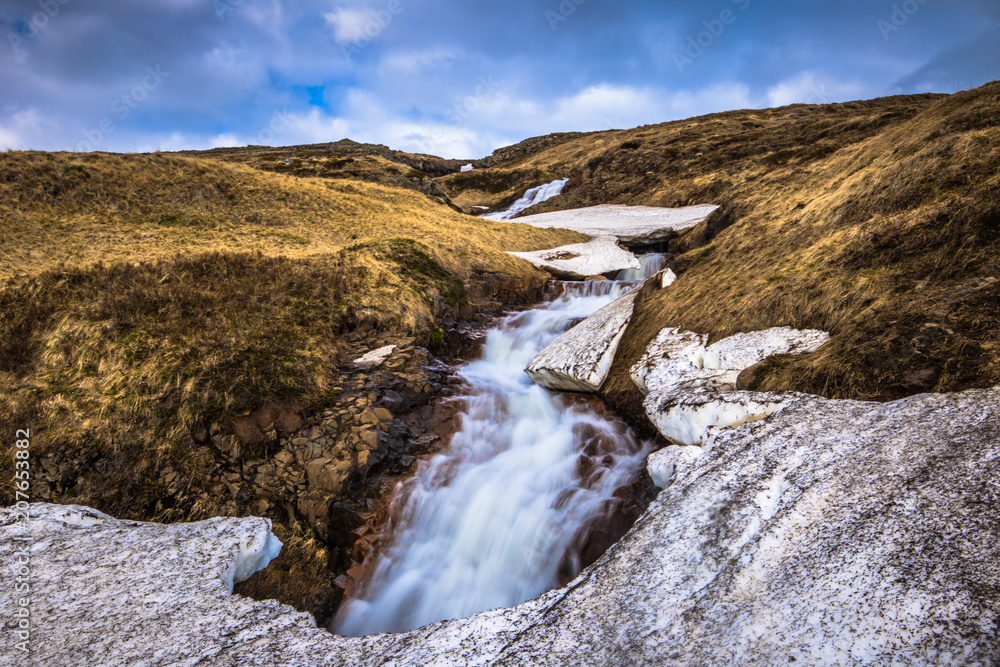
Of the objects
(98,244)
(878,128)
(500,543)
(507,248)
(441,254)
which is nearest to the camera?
(500,543)

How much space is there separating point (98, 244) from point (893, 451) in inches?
819

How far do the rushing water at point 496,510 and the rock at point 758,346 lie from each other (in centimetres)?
230

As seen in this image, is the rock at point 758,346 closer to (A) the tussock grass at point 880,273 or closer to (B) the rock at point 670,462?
(A) the tussock grass at point 880,273

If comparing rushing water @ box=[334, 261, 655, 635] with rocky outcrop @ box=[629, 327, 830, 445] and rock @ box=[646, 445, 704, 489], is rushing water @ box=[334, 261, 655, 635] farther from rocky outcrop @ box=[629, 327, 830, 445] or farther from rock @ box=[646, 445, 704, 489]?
rock @ box=[646, 445, 704, 489]

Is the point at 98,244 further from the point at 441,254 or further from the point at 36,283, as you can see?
the point at 441,254

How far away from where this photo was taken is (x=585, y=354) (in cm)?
1078

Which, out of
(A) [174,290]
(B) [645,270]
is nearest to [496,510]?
(A) [174,290]

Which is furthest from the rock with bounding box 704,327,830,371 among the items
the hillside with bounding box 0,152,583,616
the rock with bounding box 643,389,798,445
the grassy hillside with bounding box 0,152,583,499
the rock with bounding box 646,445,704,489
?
the grassy hillside with bounding box 0,152,583,499

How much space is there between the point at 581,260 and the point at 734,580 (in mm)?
19815

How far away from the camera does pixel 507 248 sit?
24.4 metres

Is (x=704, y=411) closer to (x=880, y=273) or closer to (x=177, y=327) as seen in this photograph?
(x=880, y=273)

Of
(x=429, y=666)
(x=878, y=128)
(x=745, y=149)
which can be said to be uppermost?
(x=745, y=149)

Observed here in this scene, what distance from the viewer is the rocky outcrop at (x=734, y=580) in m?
2.85

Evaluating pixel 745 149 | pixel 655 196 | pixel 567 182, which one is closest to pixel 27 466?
pixel 655 196
